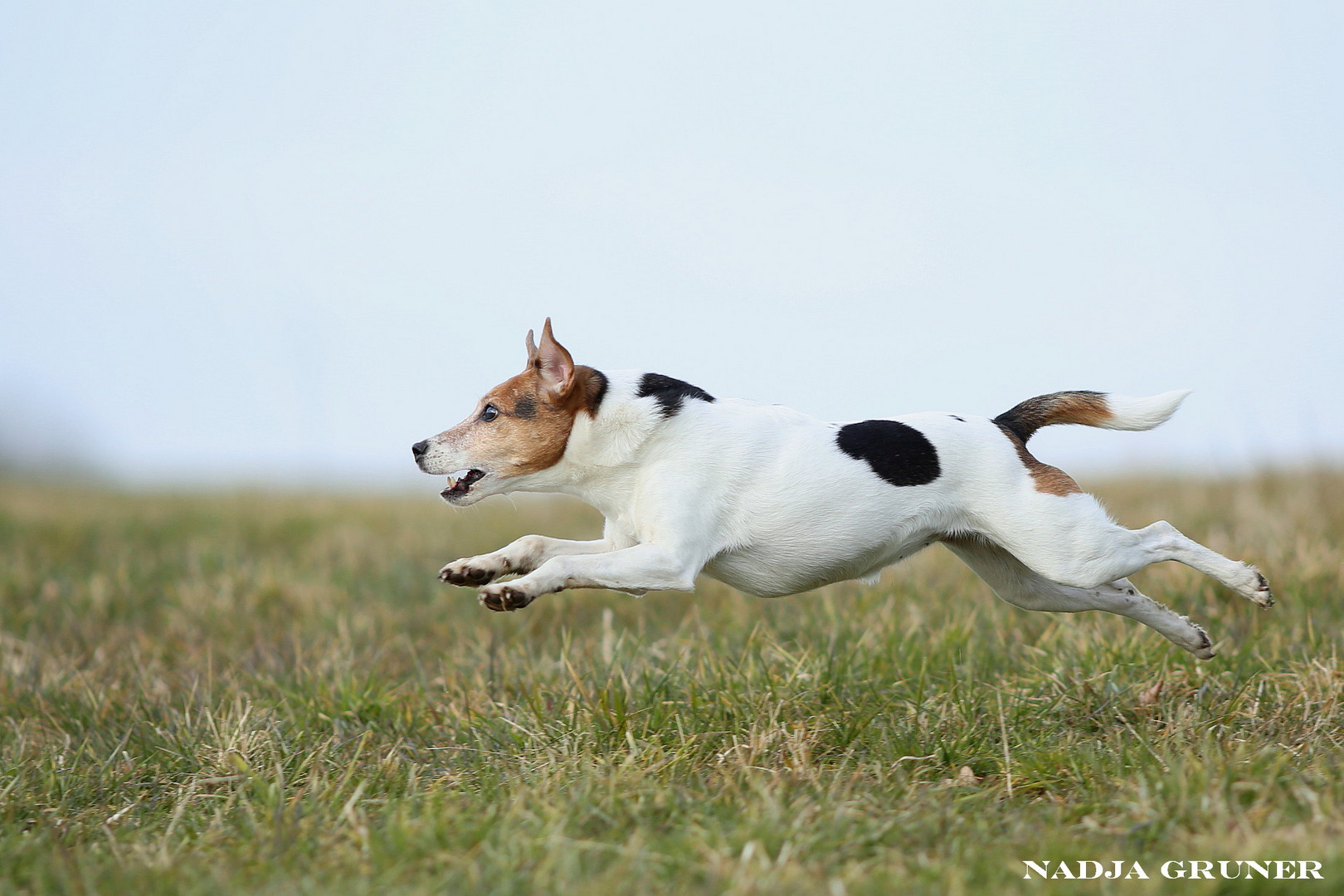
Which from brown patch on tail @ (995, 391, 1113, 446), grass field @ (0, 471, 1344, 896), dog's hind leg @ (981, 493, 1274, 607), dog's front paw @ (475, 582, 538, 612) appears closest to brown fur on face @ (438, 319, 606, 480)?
dog's front paw @ (475, 582, 538, 612)

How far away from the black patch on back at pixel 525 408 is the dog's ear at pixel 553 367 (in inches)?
2.4

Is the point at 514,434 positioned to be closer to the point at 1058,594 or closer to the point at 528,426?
the point at 528,426

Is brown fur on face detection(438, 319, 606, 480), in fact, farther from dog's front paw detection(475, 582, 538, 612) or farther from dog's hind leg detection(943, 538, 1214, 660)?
dog's hind leg detection(943, 538, 1214, 660)

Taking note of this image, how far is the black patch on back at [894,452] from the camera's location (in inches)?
142

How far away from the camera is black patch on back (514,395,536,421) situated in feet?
12.0

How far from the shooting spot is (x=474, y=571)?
352cm

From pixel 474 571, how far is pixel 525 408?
21.8 inches

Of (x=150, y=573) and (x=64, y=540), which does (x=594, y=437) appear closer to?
(x=150, y=573)

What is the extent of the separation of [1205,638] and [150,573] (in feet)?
22.8

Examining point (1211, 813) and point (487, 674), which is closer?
point (1211, 813)

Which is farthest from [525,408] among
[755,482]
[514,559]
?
[755,482]

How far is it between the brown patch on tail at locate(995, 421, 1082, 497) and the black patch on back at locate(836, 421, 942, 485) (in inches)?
12.6

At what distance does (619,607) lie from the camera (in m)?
6.76

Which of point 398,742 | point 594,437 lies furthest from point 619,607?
point 594,437
